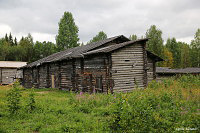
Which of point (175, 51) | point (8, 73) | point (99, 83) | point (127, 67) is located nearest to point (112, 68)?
point (127, 67)

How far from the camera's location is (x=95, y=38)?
6669cm

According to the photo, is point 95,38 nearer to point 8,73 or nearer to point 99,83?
point 8,73

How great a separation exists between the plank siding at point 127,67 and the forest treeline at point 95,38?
1985 cm

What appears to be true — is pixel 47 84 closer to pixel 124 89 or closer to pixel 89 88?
pixel 89 88

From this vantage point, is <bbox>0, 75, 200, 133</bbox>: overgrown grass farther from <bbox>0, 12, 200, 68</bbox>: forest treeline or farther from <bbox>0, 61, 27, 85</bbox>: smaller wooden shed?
<bbox>0, 61, 27, 85</bbox>: smaller wooden shed

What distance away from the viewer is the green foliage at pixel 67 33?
49.2 meters

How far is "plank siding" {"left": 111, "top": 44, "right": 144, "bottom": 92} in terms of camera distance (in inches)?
587

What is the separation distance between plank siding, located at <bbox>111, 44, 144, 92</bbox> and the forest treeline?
19.8 metres

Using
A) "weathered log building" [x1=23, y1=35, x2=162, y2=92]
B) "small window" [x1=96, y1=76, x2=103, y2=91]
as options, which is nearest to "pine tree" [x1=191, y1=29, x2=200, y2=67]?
"weathered log building" [x1=23, y1=35, x2=162, y2=92]

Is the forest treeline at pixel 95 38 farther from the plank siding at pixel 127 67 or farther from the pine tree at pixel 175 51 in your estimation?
the plank siding at pixel 127 67

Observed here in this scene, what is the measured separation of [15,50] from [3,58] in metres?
4.99

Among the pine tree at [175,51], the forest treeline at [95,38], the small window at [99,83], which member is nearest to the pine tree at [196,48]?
the forest treeline at [95,38]

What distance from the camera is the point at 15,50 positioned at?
6600 cm

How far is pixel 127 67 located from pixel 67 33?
36.6 meters
